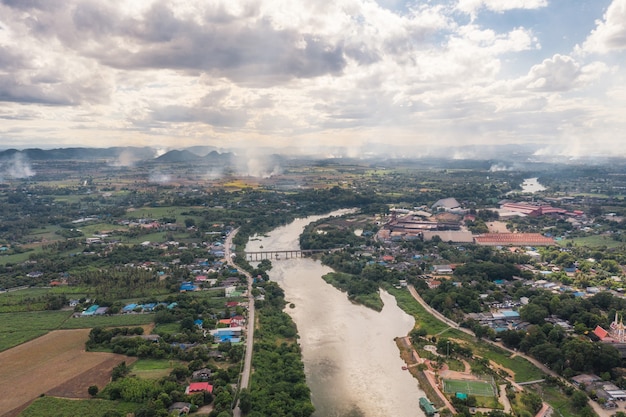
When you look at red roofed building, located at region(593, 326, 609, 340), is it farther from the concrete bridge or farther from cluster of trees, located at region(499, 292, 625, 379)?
the concrete bridge

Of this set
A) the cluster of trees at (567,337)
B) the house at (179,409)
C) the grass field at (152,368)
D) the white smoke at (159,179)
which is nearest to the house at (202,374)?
the grass field at (152,368)

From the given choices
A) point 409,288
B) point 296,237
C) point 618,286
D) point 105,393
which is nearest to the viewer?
point 105,393

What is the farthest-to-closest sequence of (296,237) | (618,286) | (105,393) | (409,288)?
(296,237), (409,288), (618,286), (105,393)

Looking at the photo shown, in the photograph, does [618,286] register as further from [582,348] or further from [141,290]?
[141,290]

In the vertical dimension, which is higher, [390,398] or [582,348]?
[582,348]

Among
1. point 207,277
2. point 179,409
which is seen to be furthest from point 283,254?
point 179,409

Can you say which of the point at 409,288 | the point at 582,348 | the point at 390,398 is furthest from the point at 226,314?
the point at 582,348

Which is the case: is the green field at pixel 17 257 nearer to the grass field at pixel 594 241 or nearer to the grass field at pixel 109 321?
the grass field at pixel 109 321
